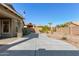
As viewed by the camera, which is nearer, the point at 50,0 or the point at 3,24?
the point at 50,0

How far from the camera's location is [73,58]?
13.6 feet

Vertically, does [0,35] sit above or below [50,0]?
below

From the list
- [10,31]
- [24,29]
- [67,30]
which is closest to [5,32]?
[10,31]

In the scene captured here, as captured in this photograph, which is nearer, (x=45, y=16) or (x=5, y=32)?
(x=45, y=16)

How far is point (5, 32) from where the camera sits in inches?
896

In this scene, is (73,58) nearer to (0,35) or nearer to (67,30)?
(0,35)

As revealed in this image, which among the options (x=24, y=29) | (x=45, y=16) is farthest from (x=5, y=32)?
(x=45, y=16)

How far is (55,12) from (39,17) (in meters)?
0.57

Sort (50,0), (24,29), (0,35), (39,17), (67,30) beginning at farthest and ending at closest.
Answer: (24,29), (67,30), (0,35), (39,17), (50,0)

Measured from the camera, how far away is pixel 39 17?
5.74 meters

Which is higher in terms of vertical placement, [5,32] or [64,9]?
[64,9]

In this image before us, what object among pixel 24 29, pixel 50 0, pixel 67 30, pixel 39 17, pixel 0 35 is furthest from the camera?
pixel 24 29

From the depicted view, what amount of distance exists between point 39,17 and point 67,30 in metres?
23.2

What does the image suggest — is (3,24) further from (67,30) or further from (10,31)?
(67,30)
